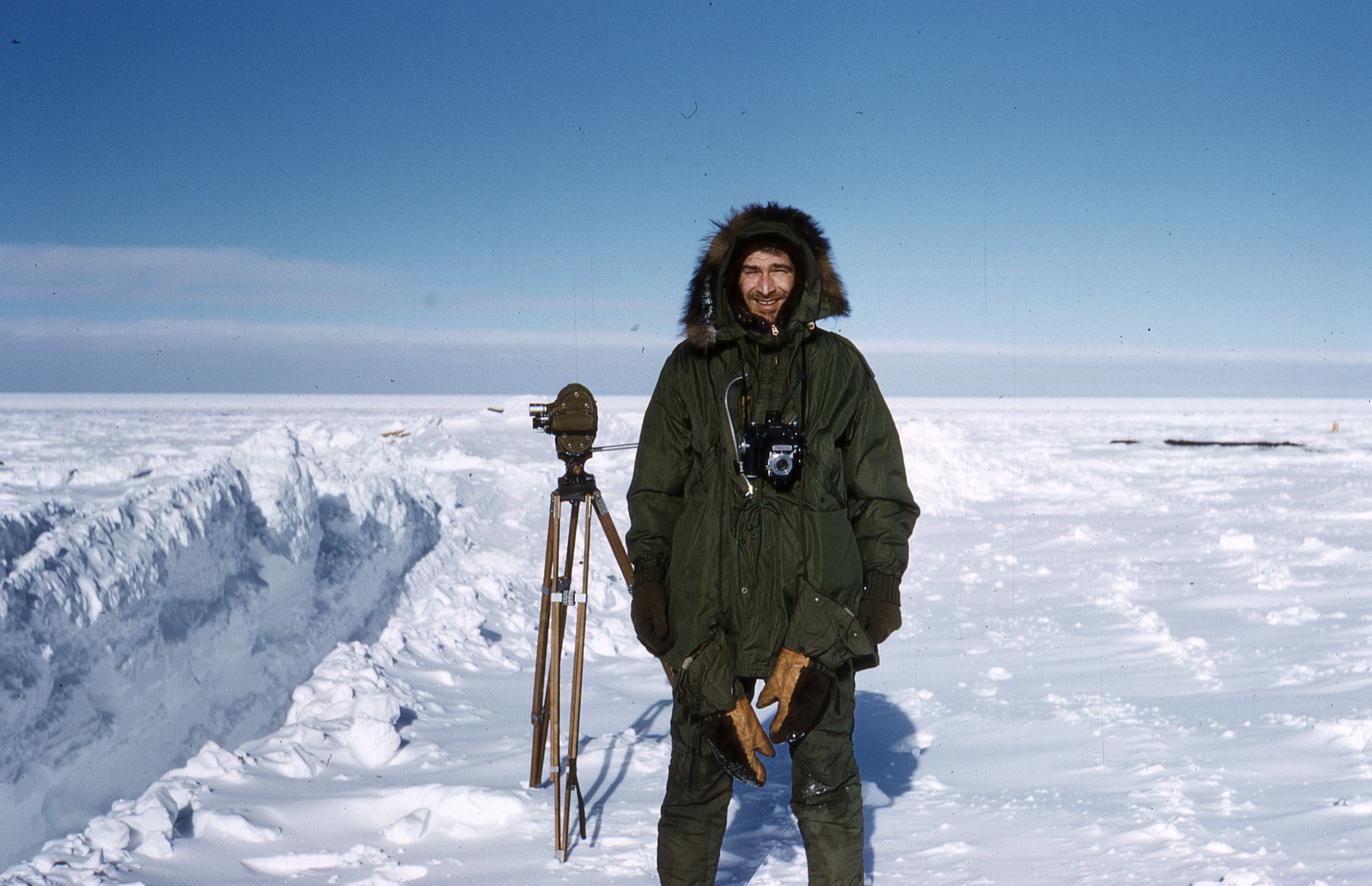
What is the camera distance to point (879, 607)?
2191 millimetres

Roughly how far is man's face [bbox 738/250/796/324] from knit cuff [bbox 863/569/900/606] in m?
0.69

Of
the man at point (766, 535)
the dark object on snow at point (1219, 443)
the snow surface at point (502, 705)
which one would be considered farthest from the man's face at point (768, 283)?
the dark object on snow at point (1219, 443)

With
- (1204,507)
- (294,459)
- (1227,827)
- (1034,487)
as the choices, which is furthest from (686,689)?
(1034,487)

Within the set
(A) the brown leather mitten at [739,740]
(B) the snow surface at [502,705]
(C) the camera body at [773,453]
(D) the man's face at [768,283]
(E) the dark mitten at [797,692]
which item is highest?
(D) the man's face at [768,283]

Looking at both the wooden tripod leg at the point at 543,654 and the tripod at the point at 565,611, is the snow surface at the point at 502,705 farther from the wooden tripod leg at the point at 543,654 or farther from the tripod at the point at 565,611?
the tripod at the point at 565,611

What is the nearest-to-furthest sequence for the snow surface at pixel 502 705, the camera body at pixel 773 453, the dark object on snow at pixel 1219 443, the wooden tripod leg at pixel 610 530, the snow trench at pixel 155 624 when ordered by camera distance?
1. the camera body at pixel 773 453
2. the snow surface at pixel 502 705
3. the wooden tripod leg at pixel 610 530
4. the snow trench at pixel 155 624
5. the dark object on snow at pixel 1219 443

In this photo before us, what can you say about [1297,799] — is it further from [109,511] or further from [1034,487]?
[1034,487]

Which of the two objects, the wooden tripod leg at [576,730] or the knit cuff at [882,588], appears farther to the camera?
the wooden tripod leg at [576,730]

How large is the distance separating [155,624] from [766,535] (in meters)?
3.02

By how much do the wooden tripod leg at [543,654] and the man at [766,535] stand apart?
763 millimetres

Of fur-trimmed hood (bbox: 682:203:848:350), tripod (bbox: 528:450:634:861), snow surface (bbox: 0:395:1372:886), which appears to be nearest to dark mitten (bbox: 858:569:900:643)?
fur-trimmed hood (bbox: 682:203:848:350)

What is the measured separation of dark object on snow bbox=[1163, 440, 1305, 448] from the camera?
20625 millimetres

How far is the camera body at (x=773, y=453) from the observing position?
83.2 inches

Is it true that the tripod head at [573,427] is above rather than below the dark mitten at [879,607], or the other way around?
above
